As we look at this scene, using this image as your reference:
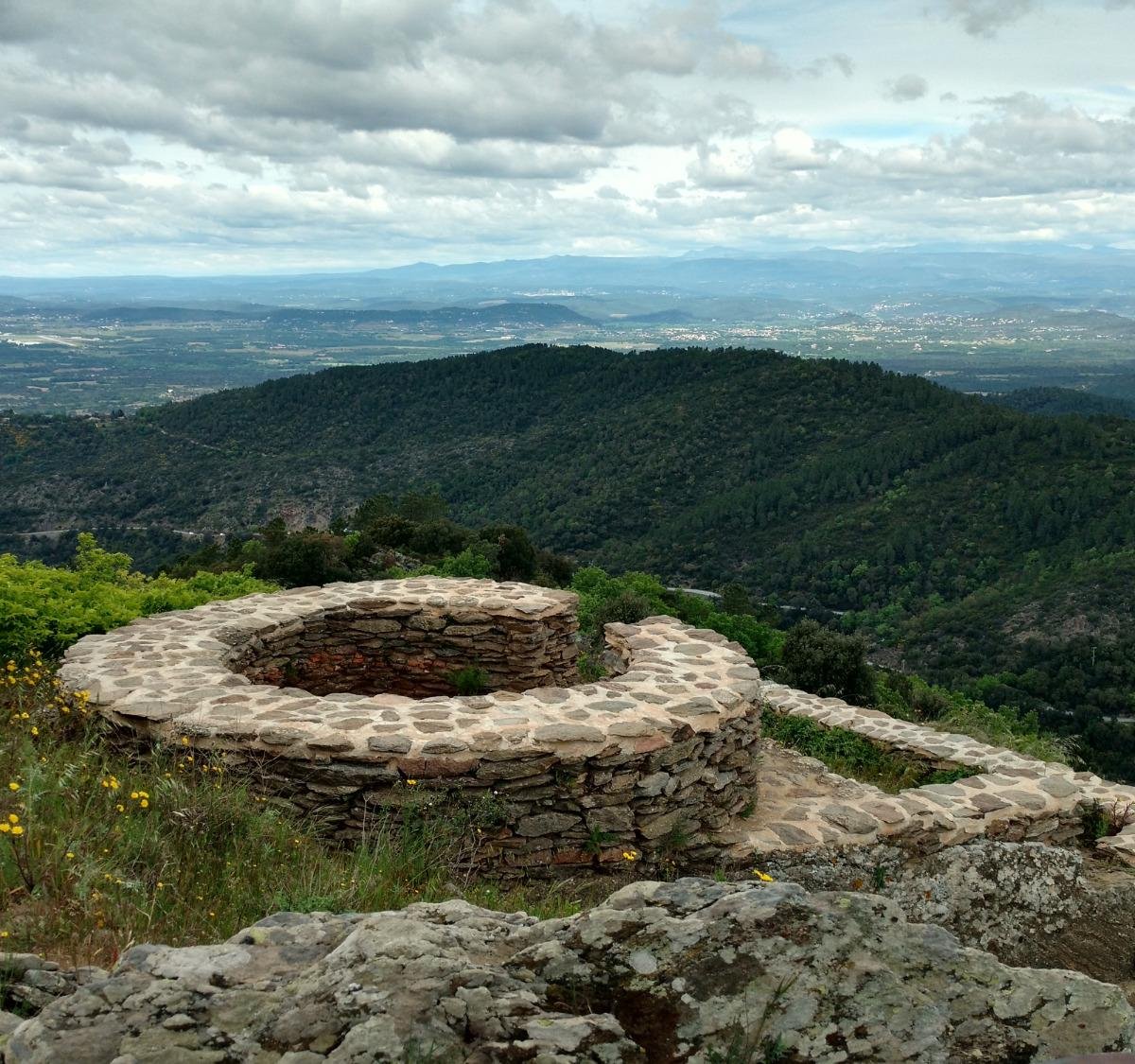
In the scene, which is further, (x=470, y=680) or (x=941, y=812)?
(x=470, y=680)

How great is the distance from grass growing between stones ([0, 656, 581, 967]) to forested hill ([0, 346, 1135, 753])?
36033 millimetres

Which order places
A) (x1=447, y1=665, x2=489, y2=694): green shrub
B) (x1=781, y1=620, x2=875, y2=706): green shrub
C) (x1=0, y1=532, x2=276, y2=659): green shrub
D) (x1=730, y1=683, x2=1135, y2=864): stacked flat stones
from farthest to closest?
(x1=781, y1=620, x2=875, y2=706): green shrub
(x1=447, y1=665, x2=489, y2=694): green shrub
(x1=0, y1=532, x2=276, y2=659): green shrub
(x1=730, y1=683, x2=1135, y2=864): stacked flat stones

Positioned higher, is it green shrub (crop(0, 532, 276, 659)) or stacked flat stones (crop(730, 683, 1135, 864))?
green shrub (crop(0, 532, 276, 659))

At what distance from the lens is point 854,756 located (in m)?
10.3

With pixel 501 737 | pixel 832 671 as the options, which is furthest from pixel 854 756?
pixel 501 737

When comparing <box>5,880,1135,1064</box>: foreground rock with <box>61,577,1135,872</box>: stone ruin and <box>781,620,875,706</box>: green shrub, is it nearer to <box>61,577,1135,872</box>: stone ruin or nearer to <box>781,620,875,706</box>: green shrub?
<box>61,577,1135,872</box>: stone ruin

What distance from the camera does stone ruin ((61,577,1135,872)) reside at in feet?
19.8

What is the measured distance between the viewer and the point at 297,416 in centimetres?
8669

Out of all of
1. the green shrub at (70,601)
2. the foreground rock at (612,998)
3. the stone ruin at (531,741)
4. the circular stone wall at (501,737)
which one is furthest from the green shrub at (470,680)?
the foreground rock at (612,998)

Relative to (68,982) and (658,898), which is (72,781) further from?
(658,898)

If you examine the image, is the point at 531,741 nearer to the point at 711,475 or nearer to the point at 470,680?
the point at 470,680

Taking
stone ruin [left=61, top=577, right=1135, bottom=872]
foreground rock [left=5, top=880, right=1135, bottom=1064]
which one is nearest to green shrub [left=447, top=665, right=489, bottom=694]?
stone ruin [left=61, top=577, right=1135, bottom=872]

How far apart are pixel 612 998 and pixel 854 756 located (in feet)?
27.2

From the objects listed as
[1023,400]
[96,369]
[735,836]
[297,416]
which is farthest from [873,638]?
[96,369]
